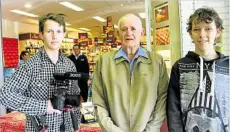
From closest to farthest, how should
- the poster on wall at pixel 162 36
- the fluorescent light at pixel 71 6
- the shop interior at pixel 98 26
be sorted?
1. the shop interior at pixel 98 26
2. the poster on wall at pixel 162 36
3. the fluorescent light at pixel 71 6

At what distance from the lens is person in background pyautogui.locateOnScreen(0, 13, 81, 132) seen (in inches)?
56.6

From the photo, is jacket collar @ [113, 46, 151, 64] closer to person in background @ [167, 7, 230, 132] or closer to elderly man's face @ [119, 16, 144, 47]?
elderly man's face @ [119, 16, 144, 47]

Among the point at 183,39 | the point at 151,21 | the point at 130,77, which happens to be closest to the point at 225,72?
the point at 130,77

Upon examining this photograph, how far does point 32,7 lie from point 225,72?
253 inches

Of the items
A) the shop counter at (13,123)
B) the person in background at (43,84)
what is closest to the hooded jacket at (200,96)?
the person in background at (43,84)

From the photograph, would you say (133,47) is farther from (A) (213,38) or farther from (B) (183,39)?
(B) (183,39)

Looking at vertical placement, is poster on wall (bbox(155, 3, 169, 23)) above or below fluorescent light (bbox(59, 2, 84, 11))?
below

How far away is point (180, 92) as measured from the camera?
1526mm

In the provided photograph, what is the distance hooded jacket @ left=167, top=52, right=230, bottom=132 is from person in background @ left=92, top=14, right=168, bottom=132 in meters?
0.09

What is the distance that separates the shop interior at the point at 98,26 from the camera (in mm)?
3446

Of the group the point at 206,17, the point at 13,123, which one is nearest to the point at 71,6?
the point at 13,123

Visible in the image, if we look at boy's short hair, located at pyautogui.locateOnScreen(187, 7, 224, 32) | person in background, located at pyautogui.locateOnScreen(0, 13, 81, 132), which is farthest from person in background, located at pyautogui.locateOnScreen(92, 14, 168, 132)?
boy's short hair, located at pyautogui.locateOnScreen(187, 7, 224, 32)

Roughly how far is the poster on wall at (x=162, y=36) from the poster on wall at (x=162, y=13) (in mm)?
133

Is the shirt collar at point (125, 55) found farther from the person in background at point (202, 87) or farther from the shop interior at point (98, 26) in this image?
the shop interior at point (98, 26)
